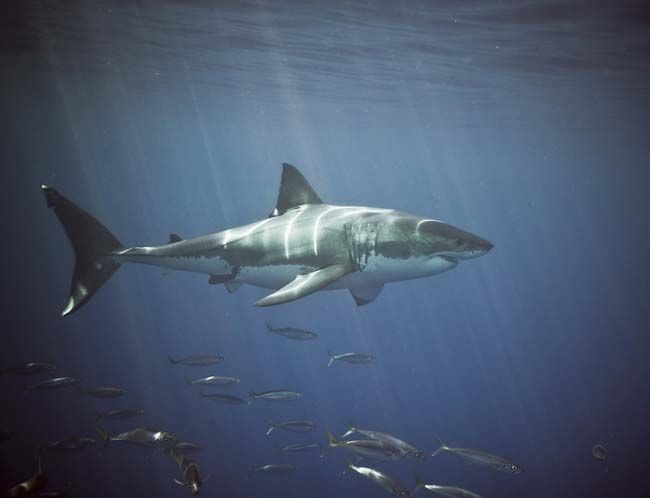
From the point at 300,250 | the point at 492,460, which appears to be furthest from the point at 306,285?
the point at 492,460

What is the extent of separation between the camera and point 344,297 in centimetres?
3394

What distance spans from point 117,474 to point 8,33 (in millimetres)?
20580

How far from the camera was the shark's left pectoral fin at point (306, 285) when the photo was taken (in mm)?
4594

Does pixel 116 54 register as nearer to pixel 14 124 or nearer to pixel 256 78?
pixel 256 78

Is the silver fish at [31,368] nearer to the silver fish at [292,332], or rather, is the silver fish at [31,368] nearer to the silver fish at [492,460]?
the silver fish at [292,332]

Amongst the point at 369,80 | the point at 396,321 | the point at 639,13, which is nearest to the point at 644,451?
the point at 396,321

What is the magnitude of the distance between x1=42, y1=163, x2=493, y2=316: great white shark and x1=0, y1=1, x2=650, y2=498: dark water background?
33.2ft

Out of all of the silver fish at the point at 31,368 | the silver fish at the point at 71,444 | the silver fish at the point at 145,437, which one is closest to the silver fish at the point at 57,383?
the silver fish at the point at 31,368

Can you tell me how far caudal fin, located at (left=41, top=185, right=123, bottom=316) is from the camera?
23.5ft

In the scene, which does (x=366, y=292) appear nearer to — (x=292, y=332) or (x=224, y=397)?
(x=292, y=332)

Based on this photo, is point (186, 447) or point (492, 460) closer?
point (492, 460)

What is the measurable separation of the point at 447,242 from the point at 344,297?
29132mm

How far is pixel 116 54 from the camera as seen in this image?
22.0 metres

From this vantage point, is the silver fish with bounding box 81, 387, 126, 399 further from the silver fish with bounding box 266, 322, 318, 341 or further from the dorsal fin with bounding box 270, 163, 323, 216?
the dorsal fin with bounding box 270, 163, 323, 216
